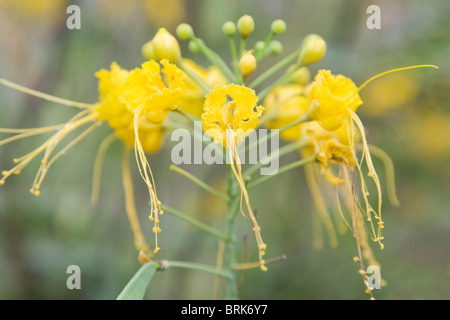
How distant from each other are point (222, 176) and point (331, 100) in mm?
1680

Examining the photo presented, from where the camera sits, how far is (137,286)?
1.58 meters

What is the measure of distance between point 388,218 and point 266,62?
1.33 meters

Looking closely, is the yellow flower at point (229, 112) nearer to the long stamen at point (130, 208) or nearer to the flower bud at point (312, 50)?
the flower bud at point (312, 50)

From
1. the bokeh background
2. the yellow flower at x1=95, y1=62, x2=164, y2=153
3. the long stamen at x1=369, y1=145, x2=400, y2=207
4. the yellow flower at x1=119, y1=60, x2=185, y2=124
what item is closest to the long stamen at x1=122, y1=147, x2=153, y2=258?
the yellow flower at x1=95, y1=62, x2=164, y2=153

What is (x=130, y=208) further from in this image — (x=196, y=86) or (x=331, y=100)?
(x=331, y=100)

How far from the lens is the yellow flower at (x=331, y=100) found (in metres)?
1.64

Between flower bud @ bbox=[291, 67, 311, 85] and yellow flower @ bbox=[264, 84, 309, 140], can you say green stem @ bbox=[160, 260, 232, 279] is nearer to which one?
yellow flower @ bbox=[264, 84, 309, 140]

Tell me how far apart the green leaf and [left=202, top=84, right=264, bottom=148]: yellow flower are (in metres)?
0.51

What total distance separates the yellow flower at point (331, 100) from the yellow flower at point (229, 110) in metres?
0.25

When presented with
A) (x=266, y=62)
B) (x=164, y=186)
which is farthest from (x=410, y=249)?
(x=164, y=186)

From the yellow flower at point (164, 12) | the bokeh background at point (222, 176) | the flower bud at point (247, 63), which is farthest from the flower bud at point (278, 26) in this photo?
the yellow flower at point (164, 12)

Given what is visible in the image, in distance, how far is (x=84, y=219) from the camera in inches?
123

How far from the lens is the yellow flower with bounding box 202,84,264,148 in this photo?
1.52 metres

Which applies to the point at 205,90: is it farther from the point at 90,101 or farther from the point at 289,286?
the point at 90,101
